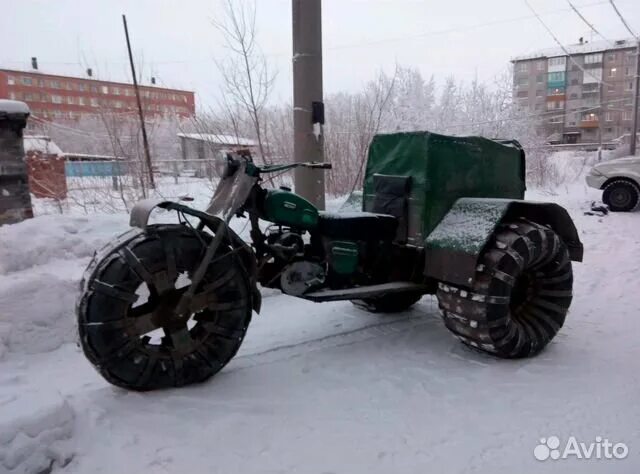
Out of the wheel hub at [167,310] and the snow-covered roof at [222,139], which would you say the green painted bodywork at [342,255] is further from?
the snow-covered roof at [222,139]

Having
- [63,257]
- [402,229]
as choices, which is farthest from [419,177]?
[63,257]

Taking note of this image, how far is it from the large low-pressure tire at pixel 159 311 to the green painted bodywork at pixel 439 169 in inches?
56.8

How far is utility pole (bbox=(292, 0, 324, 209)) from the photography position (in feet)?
17.5

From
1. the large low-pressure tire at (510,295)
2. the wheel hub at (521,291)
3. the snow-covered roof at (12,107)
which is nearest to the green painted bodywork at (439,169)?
the large low-pressure tire at (510,295)

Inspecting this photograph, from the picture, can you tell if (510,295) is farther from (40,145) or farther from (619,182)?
(40,145)

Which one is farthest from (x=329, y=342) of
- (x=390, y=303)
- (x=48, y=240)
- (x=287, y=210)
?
(x=48, y=240)

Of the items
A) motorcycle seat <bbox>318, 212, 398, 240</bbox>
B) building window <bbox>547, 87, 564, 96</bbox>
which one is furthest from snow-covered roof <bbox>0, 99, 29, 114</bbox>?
building window <bbox>547, 87, 564, 96</bbox>

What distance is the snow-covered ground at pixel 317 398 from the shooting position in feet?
7.56

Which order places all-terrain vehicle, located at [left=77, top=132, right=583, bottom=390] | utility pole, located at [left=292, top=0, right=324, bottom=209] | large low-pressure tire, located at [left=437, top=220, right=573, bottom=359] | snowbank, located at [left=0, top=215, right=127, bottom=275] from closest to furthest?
all-terrain vehicle, located at [left=77, top=132, right=583, bottom=390]
large low-pressure tire, located at [left=437, top=220, right=573, bottom=359]
snowbank, located at [left=0, top=215, right=127, bottom=275]
utility pole, located at [left=292, top=0, right=324, bottom=209]

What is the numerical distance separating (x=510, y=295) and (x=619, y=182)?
8932 mm

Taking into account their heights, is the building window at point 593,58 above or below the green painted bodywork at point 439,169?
above

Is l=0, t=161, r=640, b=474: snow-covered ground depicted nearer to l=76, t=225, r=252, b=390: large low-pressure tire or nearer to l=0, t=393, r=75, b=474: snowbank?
l=0, t=393, r=75, b=474: snowbank

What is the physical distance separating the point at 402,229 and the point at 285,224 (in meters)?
0.96

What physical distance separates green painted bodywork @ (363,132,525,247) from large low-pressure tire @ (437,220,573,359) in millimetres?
463
